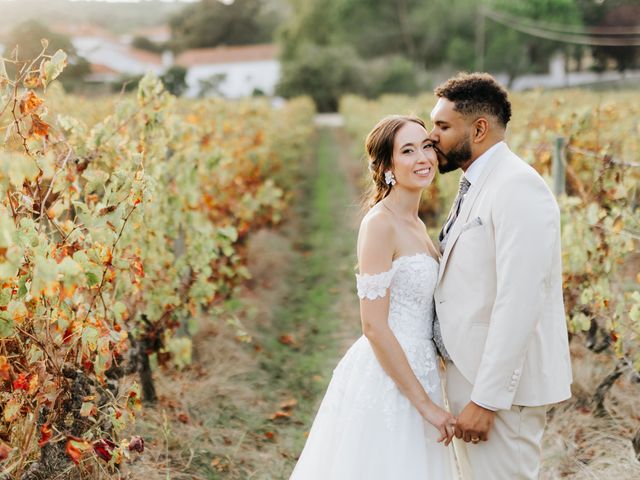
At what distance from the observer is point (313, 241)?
11.4m

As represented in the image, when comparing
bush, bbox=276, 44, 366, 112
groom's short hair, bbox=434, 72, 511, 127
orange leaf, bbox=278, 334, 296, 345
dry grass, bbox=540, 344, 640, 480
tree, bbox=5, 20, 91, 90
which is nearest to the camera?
groom's short hair, bbox=434, 72, 511, 127

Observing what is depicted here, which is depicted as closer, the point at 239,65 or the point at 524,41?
the point at 524,41

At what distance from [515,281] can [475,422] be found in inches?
23.7

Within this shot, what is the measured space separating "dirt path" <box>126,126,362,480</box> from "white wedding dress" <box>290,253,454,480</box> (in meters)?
1.32

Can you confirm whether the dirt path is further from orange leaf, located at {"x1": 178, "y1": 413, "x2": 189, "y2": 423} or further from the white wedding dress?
the white wedding dress

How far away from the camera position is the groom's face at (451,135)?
2.80 metres

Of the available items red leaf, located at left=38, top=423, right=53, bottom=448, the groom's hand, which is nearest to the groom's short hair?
the groom's hand

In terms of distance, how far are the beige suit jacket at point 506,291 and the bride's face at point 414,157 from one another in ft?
0.81

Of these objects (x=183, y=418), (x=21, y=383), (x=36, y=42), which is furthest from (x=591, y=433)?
(x=36, y=42)

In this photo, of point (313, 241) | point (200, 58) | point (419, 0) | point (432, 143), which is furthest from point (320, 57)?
point (432, 143)

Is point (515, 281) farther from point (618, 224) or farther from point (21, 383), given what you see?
point (618, 224)

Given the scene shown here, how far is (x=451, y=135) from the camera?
284 centimetres

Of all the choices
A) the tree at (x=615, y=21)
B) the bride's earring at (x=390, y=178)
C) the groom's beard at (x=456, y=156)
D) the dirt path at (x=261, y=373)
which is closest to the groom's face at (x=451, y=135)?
the groom's beard at (x=456, y=156)

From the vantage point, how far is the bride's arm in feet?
9.35
